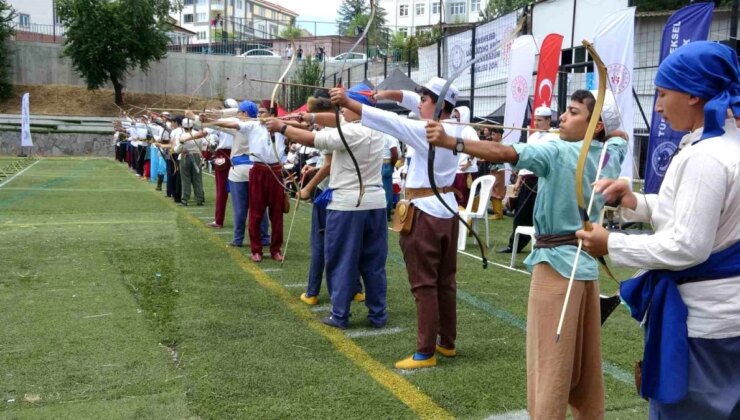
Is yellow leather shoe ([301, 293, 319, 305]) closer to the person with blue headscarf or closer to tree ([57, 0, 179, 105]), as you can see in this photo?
the person with blue headscarf

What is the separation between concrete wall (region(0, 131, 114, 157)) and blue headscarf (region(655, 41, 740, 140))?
36.9 meters

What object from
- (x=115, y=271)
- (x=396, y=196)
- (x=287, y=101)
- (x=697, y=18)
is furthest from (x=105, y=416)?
(x=287, y=101)

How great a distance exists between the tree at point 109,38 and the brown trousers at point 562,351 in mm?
41956

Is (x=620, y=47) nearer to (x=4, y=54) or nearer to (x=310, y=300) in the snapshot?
(x=310, y=300)

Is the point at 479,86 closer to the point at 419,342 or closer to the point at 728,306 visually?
the point at 419,342

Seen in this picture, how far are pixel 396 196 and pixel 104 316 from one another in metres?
8.47

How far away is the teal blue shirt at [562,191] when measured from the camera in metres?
2.88

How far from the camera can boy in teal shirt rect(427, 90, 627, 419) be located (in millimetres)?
2842

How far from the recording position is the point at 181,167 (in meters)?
13.7

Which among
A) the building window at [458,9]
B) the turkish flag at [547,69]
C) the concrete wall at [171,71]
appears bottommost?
the turkish flag at [547,69]

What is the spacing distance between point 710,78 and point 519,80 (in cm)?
789

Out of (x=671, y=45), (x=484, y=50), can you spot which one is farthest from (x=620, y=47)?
(x=484, y=50)

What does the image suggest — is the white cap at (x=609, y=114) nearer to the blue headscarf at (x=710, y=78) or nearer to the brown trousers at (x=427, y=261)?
the blue headscarf at (x=710, y=78)

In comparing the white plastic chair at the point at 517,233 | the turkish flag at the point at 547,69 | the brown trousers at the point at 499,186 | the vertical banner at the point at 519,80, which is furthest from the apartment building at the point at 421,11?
the white plastic chair at the point at 517,233
